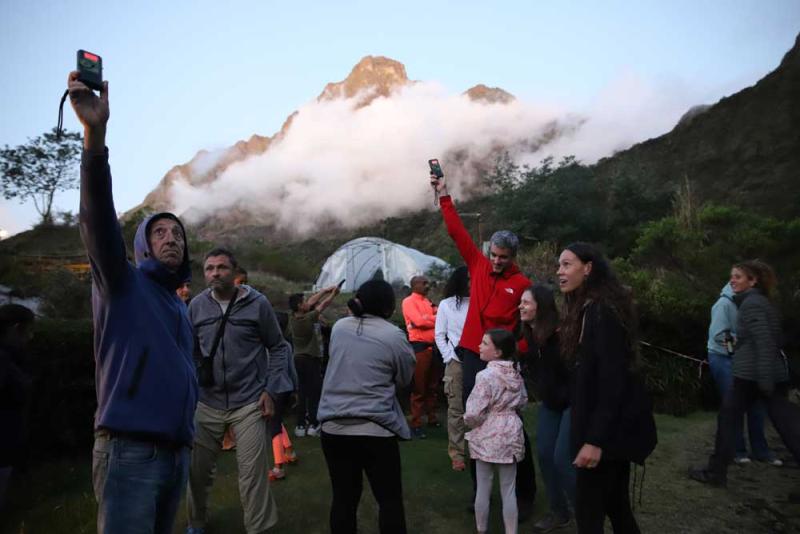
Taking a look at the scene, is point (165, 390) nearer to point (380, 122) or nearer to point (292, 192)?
point (292, 192)

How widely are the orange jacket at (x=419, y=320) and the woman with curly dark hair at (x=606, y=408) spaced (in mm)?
4232

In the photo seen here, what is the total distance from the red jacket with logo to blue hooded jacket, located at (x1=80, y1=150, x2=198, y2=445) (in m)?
2.47

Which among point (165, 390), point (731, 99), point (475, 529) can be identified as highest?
point (731, 99)

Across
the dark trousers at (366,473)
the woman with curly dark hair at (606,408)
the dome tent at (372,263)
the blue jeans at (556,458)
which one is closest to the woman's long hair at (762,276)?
the blue jeans at (556,458)

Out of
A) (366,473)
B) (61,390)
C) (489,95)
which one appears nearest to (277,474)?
(61,390)

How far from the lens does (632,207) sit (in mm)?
24766

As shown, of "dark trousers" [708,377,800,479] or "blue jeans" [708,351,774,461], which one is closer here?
"dark trousers" [708,377,800,479]

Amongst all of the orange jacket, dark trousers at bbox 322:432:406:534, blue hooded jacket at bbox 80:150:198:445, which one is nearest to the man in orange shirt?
the orange jacket

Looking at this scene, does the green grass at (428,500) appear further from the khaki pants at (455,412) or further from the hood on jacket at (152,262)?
the hood on jacket at (152,262)

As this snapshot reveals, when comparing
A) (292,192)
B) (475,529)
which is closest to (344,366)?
(475,529)

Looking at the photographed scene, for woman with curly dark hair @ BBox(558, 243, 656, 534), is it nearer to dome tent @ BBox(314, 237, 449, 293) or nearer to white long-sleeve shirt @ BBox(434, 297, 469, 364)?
white long-sleeve shirt @ BBox(434, 297, 469, 364)

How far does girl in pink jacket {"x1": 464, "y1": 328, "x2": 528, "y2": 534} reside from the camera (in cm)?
364

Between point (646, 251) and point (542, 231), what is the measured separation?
10.1m

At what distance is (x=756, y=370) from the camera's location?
4633 millimetres
